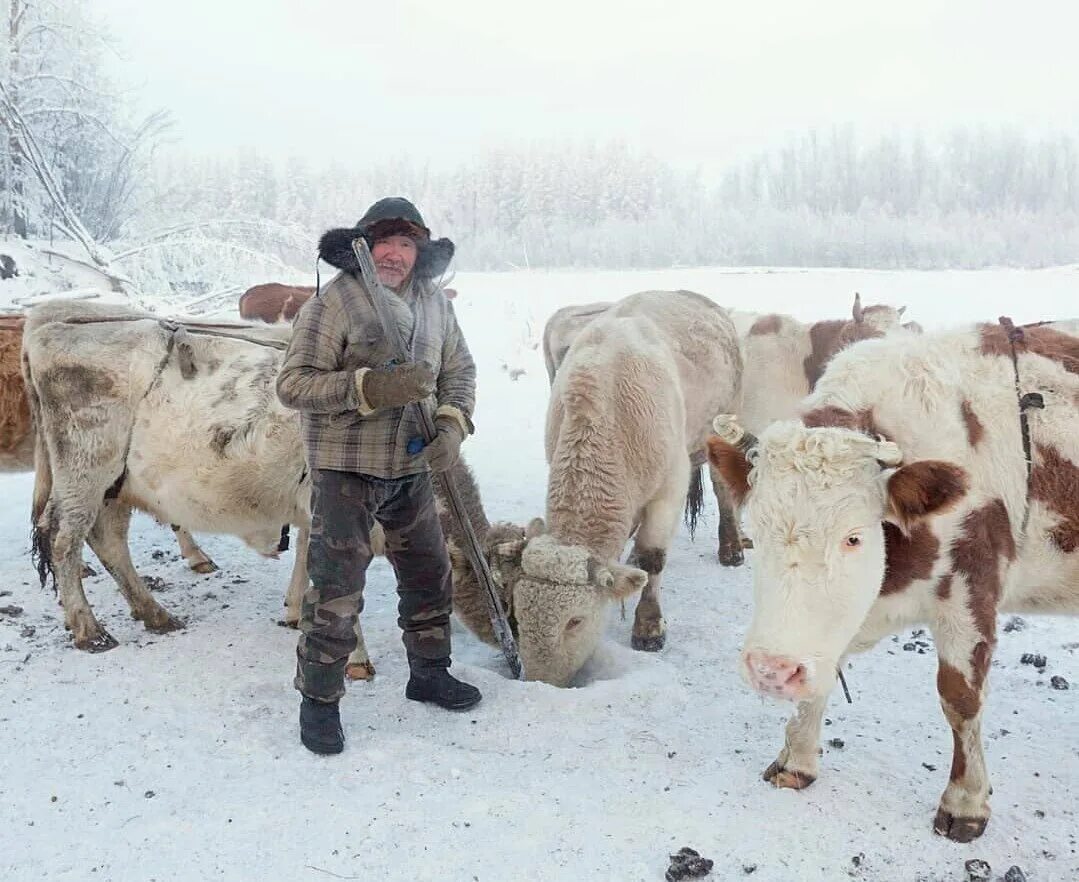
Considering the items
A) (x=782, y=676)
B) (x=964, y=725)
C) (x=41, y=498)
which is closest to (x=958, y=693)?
(x=964, y=725)

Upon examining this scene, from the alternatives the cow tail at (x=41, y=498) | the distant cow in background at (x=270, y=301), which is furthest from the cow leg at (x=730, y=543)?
the distant cow in background at (x=270, y=301)

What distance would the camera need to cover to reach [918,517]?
2557 millimetres

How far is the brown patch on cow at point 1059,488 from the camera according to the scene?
296cm

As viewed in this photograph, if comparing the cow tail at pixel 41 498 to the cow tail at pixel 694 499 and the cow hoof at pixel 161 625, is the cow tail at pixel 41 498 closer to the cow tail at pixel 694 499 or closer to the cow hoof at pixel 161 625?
the cow hoof at pixel 161 625

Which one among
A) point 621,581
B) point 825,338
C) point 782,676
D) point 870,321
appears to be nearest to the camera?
point 782,676

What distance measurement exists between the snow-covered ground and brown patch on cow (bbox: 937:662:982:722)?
→ 460 mm

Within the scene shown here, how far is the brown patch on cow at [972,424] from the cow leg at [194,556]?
17.0 ft

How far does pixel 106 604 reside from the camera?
5230 millimetres

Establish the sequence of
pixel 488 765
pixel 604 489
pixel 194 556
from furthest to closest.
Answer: pixel 194 556
pixel 604 489
pixel 488 765

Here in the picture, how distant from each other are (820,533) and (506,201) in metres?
51.1

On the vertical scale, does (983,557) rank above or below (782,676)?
above

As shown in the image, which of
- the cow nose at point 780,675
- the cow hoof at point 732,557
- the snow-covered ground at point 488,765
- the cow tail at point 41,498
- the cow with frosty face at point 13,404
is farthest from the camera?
the cow hoof at point 732,557

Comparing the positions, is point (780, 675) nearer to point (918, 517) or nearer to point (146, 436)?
point (918, 517)

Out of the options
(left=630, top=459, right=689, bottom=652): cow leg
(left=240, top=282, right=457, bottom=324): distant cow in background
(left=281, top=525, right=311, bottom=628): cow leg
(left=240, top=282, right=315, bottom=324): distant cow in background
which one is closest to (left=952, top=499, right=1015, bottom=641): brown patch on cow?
(left=630, top=459, right=689, bottom=652): cow leg
